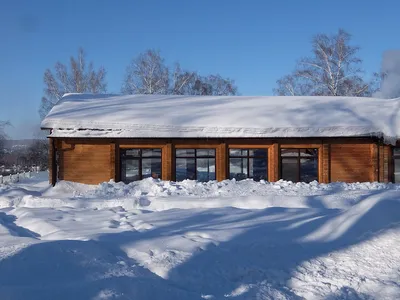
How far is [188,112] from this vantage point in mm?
14781

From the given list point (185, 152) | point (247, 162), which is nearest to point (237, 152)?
point (247, 162)

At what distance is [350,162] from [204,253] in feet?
A: 35.7

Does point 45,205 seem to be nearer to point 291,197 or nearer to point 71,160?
point 71,160

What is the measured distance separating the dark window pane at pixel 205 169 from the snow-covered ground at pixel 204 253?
596 centimetres

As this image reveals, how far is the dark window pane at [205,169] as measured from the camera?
13945 millimetres

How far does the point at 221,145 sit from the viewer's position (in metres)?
13.6

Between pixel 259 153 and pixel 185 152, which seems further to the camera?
pixel 259 153

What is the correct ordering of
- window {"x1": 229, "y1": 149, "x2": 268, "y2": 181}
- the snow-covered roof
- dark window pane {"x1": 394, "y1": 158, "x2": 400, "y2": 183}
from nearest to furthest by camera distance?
the snow-covered roof → window {"x1": 229, "y1": 149, "x2": 268, "y2": 181} → dark window pane {"x1": 394, "y1": 158, "x2": 400, "y2": 183}

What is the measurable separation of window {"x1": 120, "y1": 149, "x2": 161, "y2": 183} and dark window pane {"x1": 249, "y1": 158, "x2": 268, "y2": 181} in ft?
12.0

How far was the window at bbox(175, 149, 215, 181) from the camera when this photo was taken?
45.5 feet

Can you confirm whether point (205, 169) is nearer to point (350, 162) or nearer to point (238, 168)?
point (238, 168)

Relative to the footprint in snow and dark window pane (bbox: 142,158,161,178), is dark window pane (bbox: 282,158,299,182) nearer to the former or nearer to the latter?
dark window pane (bbox: 142,158,161,178)

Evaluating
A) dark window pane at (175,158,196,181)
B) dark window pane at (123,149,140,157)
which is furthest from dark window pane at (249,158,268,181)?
dark window pane at (123,149,140,157)

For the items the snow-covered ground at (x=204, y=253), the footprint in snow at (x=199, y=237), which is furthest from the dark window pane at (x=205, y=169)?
the footprint in snow at (x=199, y=237)
